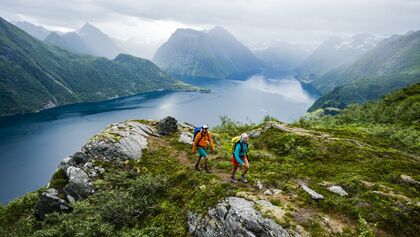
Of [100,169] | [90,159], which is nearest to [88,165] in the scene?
[90,159]

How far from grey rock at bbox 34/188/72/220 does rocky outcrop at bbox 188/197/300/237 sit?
1145 centimetres

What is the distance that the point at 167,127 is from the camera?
3534cm

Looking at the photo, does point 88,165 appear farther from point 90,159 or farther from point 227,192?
point 227,192

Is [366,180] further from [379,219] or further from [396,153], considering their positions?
[396,153]

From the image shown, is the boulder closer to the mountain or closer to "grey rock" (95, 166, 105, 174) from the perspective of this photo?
the mountain

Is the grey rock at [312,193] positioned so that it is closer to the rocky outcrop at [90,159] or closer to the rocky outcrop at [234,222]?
the rocky outcrop at [234,222]

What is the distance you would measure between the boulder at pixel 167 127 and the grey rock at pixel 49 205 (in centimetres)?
1428

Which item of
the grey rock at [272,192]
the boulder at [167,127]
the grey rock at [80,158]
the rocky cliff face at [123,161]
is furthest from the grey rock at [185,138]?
the grey rock at [272,192]

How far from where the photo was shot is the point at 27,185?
337 ft

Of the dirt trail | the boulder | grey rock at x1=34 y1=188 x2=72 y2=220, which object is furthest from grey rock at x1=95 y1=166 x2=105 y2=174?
the boulder

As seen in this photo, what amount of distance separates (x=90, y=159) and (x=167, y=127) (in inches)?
438

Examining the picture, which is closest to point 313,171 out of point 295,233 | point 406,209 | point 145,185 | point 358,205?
point 358,205

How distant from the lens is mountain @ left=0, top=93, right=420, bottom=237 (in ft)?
50.2

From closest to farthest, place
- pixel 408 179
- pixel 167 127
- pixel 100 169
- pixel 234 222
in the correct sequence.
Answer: pixel 234 222 < pixel 408 179 < pixel 100 169 < pixel 167 127
